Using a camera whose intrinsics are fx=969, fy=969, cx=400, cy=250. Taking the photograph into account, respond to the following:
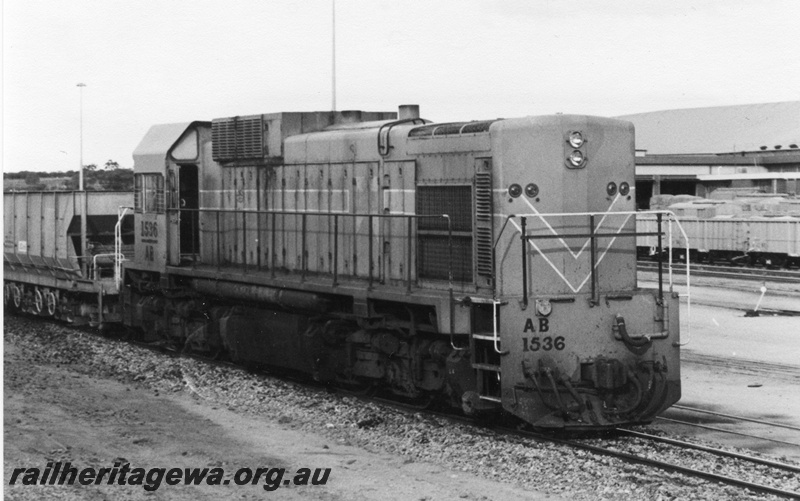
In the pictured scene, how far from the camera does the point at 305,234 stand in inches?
484

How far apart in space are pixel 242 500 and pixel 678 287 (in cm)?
1980

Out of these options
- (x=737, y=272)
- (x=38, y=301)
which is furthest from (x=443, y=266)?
(x=737, y=272)

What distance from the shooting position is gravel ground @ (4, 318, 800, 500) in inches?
300

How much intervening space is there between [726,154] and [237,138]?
40988 mm

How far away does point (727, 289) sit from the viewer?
24.5 meters

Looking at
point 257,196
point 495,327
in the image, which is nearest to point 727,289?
point 257,196

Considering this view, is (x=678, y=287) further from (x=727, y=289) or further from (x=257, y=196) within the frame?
(x=257, y=196)

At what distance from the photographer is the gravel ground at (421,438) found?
7629 millimetres

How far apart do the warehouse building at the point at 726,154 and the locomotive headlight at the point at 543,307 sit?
34.0 meters

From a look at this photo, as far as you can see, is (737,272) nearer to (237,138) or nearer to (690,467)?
(237,138)

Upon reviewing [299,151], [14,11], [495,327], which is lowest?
[495,327]

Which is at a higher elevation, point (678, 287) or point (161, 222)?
point (161, 222)

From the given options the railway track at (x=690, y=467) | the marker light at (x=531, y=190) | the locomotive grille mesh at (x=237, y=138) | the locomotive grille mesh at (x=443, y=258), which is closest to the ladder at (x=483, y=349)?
the railway track at (x=690, y=467)

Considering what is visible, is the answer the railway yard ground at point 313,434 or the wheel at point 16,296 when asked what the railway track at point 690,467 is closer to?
the railway yard ground at point 313,434
